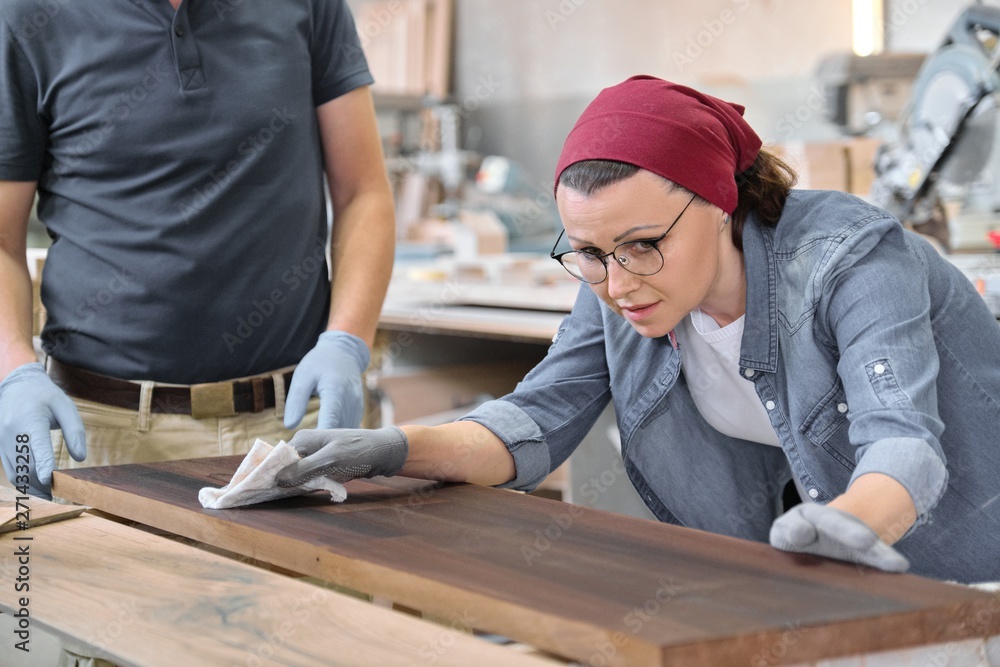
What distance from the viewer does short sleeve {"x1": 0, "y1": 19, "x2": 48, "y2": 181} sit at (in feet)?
5.86

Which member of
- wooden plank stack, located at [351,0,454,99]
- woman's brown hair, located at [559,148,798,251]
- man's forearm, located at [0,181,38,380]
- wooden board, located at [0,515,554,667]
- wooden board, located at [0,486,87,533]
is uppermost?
wooden plank stack, located at [351,0,454,99]

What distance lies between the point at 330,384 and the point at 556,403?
0.38m

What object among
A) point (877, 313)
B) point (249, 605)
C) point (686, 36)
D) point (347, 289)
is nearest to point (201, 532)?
point (249, 605)

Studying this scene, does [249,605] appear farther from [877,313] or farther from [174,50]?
[174,50]

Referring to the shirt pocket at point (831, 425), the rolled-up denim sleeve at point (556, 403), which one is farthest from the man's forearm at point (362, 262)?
the shirt pocket at point (831, 425)

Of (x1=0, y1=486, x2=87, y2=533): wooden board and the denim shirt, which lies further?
(x1=0, y1=486, x2=87, y2=533): wooden board

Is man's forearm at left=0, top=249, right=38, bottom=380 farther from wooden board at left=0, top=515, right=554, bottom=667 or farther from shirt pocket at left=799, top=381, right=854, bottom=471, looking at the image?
shirt pocket at left=799, top=381, right=854, bottom=471

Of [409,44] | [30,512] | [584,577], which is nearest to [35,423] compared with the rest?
[30,512]

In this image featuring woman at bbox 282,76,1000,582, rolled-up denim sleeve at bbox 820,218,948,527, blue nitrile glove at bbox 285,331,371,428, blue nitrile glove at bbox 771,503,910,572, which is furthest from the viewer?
blue nitrile glove at bbox 285,331,371,428

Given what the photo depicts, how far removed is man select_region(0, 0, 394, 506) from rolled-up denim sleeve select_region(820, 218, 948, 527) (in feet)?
2.75

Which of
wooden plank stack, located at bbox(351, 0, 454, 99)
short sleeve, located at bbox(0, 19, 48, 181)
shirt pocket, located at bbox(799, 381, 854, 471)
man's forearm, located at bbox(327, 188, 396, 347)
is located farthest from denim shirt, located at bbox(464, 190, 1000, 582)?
wooden plank stack, located at bbox(351, 0, 454, 99)

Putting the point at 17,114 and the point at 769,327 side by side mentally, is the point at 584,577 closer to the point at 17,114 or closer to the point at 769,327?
the point at 769,327

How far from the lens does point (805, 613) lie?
1.00 metres

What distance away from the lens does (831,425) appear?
1.50m
